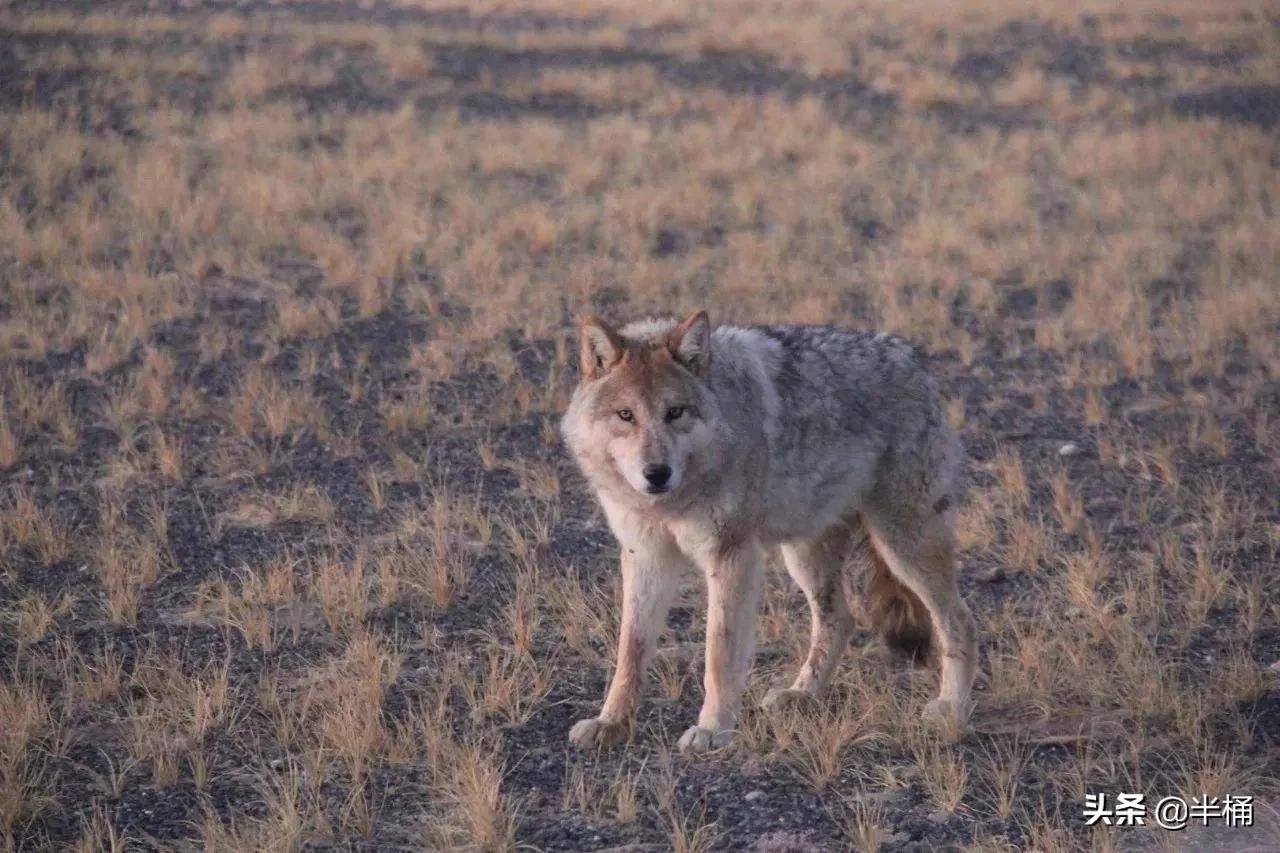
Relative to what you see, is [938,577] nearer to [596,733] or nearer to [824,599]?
[824,599]

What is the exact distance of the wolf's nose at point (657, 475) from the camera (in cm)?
475

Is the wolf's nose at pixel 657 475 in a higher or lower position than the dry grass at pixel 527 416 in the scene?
higher

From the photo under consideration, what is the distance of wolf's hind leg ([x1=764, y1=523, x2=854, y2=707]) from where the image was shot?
5.74 m

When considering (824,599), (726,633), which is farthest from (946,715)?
(726,633)

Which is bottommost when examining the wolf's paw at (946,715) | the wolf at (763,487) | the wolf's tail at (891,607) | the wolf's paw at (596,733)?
the wolf's paw at (946,715)

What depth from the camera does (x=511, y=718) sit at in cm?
541

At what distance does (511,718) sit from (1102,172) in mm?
12738

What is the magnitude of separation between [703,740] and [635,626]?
1.70 feet

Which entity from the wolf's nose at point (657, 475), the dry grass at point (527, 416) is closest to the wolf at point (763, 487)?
the wolf's nose at point (657, 475)

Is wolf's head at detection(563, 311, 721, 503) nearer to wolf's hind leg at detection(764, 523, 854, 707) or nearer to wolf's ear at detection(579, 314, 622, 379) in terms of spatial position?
wolf's ear at detection(579, 314, 622, 379)

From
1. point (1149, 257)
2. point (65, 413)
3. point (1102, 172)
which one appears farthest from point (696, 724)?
point (1102, 172)

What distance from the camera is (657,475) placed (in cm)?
475

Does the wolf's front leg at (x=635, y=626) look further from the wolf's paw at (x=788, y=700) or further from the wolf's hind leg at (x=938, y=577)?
the wolf's hind leg at (x=938, y=577)

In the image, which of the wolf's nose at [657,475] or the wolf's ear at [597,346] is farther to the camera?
the wolf's ear at [597,346]
